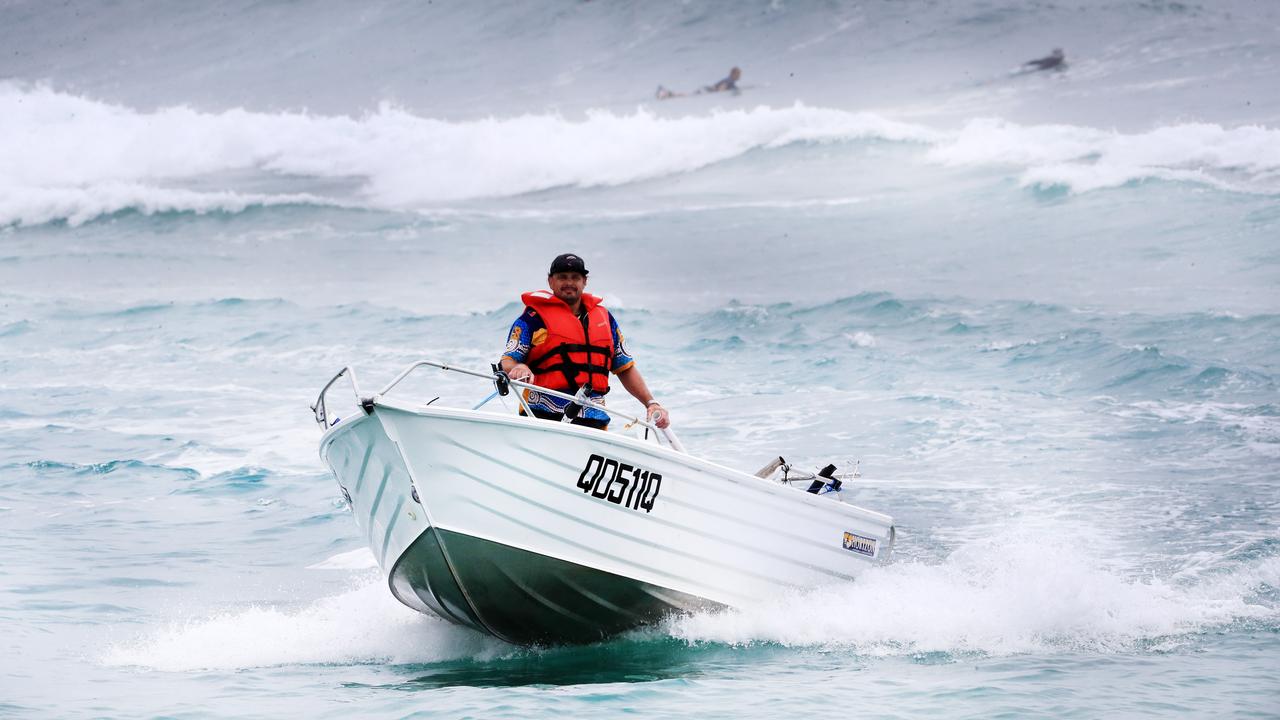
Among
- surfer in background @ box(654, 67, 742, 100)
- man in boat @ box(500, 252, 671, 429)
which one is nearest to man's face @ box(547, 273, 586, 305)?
man in boat @ box(500, 252, 671, 429)

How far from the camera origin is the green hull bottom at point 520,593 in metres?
6.52

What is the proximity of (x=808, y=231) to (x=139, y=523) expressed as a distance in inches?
893

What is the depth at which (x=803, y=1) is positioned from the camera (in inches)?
1665

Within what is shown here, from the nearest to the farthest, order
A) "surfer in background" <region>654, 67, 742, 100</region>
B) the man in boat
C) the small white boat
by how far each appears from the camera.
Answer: the small white boat
the man in boat
"surfer in background" <region>654, 67, 742, 100</region>

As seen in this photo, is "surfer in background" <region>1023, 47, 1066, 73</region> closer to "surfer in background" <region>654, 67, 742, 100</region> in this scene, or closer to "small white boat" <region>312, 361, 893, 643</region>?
"surfer in background" <region>654, 67, 742, 100</region>

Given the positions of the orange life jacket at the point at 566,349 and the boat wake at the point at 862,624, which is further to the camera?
the boat wake at the point at 862,624

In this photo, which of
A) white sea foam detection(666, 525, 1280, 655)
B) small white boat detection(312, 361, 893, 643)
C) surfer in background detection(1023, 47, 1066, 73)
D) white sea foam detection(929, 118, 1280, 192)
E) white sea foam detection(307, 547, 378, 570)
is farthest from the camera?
surfer in background detection(1023, 47, 1066, 73)

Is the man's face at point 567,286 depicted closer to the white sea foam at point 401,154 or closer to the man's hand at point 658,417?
the man's hand at point 658,417

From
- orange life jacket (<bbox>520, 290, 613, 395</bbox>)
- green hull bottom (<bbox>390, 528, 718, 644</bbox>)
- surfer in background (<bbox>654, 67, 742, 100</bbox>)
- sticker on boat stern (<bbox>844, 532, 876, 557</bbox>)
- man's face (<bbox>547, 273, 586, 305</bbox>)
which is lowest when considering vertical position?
sticker on boat stern (<bbox>844, 532, 876, 557</bbox>)

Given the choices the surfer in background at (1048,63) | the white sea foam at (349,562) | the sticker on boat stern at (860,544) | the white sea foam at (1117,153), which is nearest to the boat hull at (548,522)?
the sticker on boat stern at (860,544)

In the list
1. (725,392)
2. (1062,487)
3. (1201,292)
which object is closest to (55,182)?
(725,392)

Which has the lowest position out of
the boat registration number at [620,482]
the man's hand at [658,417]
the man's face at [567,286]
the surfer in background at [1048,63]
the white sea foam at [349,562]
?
the white sea foam at [349,562]

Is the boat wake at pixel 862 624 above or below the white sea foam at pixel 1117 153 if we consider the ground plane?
below

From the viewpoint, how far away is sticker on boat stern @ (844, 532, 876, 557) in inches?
304
